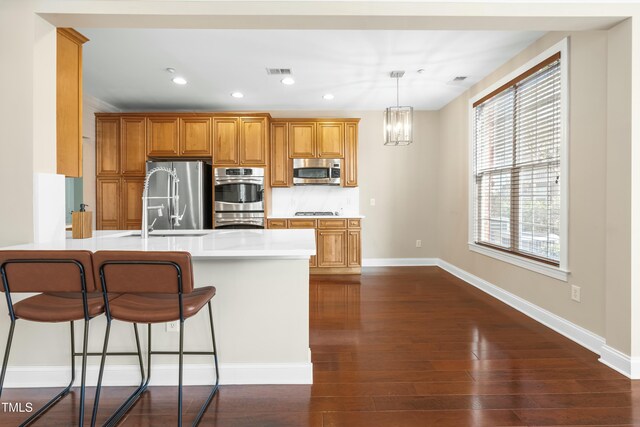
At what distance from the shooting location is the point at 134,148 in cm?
515

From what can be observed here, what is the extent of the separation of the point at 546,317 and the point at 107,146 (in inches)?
228

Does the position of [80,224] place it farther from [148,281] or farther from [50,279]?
[148,281]

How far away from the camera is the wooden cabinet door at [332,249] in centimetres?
543

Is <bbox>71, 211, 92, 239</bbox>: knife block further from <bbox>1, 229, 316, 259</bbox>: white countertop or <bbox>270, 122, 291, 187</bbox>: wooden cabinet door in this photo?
<bbox>270, 122, 291, 187</bbox>: wooden cabinet door

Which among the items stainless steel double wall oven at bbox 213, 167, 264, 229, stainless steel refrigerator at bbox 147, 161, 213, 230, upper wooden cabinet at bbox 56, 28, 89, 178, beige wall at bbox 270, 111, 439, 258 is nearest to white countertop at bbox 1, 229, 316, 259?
upper wooden cabinet at bbox 56, 28, 89, 178

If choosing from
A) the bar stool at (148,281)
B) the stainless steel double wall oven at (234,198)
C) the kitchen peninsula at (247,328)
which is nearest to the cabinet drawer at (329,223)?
the stainless steel double wall oven at (234,198)

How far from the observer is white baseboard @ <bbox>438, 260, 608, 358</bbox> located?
2.71 meters

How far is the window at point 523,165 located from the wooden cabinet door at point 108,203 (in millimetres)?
5012

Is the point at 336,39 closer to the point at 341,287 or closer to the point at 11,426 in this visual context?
the point at 341,287

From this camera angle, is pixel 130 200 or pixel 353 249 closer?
pixel 130 200

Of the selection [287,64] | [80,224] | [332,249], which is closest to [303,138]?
[287,64]

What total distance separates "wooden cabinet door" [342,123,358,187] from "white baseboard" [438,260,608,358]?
223 centimetres

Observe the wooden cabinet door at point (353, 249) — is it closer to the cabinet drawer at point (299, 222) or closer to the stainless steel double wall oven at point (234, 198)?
the cabinet drawer at point (299, 222)

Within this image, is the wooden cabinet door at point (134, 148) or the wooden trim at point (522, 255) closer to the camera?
the wooden trim at point (522, 255)
